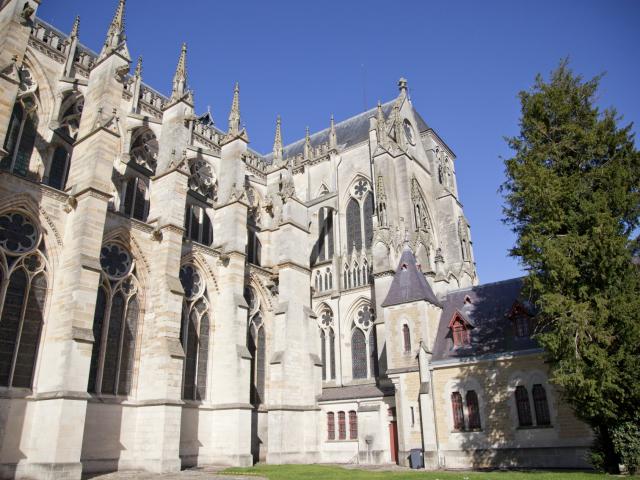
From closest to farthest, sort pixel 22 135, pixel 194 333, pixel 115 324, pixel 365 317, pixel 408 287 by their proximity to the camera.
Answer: pixel 115 324, pixel 22 135, pixel 194 333, pixel 408 287, pixel 365 317

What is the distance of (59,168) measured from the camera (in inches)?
835

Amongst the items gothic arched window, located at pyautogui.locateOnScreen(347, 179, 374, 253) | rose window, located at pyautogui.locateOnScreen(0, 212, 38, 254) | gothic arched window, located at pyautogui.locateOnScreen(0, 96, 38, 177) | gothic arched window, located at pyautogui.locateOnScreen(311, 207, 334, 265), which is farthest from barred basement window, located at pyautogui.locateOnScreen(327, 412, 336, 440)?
gothic arched window, located at pyautogui.locateOnScreen(0, 96, 38, 177)

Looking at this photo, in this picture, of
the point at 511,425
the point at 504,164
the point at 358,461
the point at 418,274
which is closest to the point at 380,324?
the point at 418,274

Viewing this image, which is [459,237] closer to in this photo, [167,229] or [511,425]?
[511,425]

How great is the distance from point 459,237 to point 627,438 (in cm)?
2018

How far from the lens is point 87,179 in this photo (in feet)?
55.4

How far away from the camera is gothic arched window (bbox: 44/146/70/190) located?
20.8 m

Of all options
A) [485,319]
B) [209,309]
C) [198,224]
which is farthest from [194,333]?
[485,319]

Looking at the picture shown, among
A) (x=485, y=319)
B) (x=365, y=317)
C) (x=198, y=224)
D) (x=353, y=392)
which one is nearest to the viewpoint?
(x=485, y=319)

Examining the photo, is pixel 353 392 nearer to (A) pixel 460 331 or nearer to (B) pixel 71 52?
(A) pixel 460 331

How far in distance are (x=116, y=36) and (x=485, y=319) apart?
19338mm

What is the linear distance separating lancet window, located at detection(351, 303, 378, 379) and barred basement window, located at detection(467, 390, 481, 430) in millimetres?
7249

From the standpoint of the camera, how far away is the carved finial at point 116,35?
1939cm

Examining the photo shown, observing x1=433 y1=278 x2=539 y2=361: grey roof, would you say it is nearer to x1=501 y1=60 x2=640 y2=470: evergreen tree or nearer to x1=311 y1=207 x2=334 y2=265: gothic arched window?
x1=501 y1=60 x2=640 y2=470: evergreen tree
